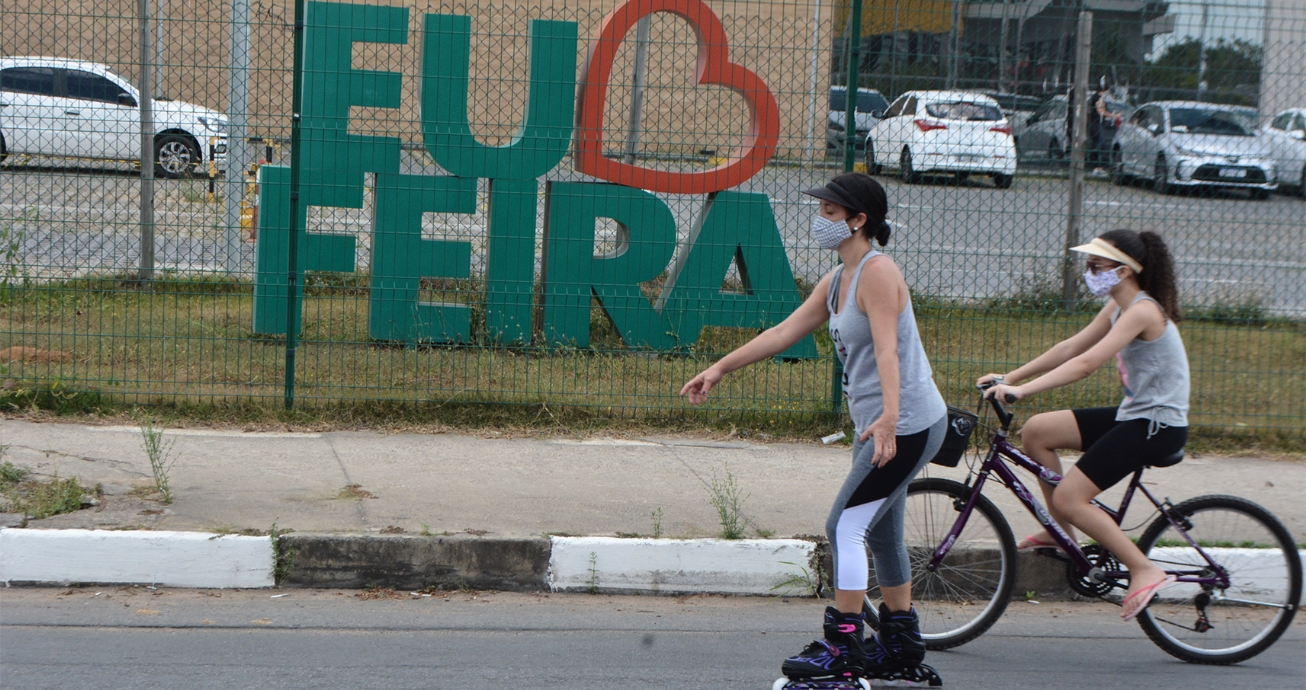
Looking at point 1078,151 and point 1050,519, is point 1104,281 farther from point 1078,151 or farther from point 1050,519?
point 1078,151

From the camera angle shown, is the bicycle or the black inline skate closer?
the black inline skate

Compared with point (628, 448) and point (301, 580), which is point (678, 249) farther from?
point (301, 580)

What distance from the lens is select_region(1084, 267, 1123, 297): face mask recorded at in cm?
433

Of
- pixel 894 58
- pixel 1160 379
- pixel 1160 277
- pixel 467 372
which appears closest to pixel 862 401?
pixel 1160 379

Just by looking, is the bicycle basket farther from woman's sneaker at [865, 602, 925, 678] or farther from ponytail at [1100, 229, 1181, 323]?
ponytail at [1100, 229, 1181, 323]

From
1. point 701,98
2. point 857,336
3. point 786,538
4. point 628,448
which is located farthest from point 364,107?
point 857,336

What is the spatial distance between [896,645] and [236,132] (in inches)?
209

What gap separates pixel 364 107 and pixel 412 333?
151cm

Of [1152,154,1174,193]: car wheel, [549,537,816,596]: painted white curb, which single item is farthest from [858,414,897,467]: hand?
[1152,154,1174,193]: car wheel

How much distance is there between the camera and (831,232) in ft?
12.6

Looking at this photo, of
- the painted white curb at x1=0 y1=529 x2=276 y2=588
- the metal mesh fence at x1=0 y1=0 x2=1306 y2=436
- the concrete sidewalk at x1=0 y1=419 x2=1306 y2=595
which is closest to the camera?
the painted white curb at x1=0 y1=529 x2=276 y2=588

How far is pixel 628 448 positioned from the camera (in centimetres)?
698

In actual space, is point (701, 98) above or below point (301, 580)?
above

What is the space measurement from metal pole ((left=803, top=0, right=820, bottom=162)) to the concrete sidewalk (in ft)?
6.01
